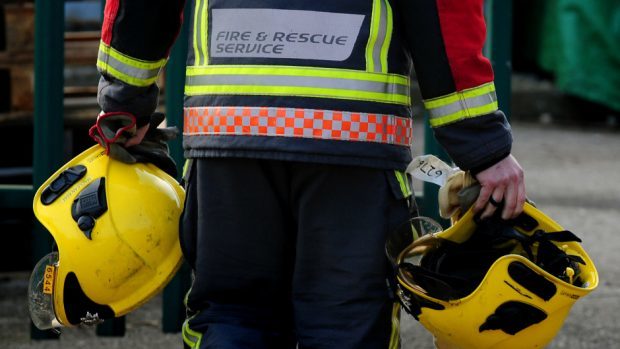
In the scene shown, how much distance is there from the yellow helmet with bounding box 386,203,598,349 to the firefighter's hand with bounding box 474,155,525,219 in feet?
0.19

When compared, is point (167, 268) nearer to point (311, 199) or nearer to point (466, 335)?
point (311, 199)

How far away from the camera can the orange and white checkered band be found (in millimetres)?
Result: 2742

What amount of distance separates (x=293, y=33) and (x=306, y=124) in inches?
7.7

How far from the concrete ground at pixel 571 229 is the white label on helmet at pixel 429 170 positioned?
1.71 m

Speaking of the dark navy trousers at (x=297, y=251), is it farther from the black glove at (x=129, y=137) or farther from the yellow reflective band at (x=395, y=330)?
the black glove at (x=129, y=137)

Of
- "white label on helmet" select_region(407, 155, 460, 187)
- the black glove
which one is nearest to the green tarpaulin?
the black glove

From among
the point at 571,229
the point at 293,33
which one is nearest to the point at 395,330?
the point at 293,33

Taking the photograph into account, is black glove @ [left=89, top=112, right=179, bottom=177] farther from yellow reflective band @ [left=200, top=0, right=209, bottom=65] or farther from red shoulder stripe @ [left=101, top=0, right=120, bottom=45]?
yellow reflective band @ [left=200, top=0, right=209, bottom=65]

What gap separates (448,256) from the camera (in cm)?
290

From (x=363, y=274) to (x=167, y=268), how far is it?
548 millimetres

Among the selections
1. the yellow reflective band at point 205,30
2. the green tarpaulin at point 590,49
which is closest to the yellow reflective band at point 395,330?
the yellow reflective band at point 205,30

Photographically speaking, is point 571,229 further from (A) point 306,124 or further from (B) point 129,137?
(A) point 306,124

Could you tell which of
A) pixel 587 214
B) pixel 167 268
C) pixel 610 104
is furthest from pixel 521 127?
pixel 167 268

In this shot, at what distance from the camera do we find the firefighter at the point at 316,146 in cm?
272
